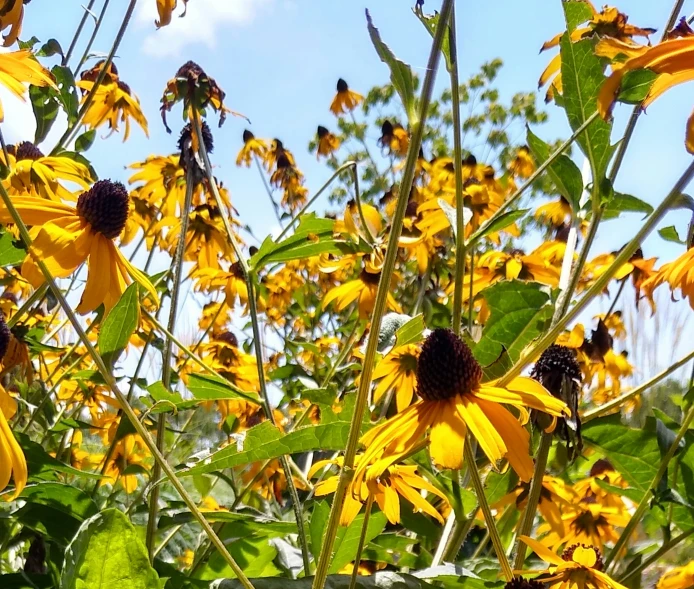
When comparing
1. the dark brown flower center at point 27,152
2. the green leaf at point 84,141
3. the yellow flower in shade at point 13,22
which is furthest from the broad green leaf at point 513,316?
the dark brown flower center at point 27,152

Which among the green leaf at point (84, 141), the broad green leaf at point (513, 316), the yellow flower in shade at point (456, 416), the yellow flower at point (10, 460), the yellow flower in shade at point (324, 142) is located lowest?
the yellow flower at point (10, 460)

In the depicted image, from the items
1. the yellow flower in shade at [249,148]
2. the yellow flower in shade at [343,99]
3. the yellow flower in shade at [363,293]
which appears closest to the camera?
the yellow flower in shade at [363,293]

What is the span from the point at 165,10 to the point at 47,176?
1.11ft

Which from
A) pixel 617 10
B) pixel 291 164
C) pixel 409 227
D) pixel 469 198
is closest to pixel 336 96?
pixel 291 164

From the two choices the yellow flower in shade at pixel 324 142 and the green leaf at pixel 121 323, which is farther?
the yellow flower in shade at pixel 324 142

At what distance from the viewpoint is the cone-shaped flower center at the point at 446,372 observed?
0.74 metres

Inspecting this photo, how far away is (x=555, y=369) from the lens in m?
0.86

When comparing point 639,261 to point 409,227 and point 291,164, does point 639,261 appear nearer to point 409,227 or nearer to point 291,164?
point 409,227

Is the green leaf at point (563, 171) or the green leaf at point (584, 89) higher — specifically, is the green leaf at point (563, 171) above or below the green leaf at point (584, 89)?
below

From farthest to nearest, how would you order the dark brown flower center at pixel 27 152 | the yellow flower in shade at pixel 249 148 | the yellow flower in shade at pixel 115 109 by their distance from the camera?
1. the yellow flower in shade at pixel 249 148
2. the yellow flower in shade at pixel 115 109
3. the dark brown flower center at pixel 27 152

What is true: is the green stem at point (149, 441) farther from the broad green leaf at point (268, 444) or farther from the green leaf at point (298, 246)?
the green leaf at point (298, 246)

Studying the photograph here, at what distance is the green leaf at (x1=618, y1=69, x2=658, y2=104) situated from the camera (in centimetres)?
72

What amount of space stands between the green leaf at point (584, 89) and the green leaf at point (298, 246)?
401 mm

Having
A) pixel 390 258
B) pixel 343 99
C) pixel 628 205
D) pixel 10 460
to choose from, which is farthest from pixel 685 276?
pixel 343 99
